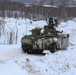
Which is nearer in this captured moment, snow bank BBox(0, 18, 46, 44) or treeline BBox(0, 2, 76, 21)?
snow bank BBox(0, 18, 46, 44)

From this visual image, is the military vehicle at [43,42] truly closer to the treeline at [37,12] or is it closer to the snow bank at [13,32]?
the snow bank at [13,32]

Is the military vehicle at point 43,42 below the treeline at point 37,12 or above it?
above

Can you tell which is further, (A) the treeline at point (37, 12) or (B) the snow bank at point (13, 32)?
(A) the treeline at point (37, 12)

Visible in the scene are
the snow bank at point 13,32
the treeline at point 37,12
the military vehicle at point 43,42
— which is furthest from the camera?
the treeline at point 37,12

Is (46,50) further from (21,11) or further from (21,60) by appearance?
(21,11)

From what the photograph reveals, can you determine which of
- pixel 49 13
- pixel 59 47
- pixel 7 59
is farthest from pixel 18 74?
pixel 49 13

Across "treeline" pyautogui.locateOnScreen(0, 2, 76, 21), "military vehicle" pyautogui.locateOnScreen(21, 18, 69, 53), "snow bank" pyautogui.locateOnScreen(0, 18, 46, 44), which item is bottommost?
"treeline" pyautogui.locateOnScreen(0, 2, 76, 21)

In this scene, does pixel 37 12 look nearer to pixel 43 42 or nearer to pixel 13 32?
pixel 13 32

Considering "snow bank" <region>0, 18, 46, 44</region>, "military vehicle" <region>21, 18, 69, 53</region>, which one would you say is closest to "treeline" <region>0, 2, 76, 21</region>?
"snow bank" <region>0, 18, 46, 44</region>

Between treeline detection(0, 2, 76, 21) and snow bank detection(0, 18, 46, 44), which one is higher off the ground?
snow bank detection(0, 18, 46, 44)

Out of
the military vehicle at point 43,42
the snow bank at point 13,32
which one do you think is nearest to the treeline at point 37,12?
the snow bank at point 13,32

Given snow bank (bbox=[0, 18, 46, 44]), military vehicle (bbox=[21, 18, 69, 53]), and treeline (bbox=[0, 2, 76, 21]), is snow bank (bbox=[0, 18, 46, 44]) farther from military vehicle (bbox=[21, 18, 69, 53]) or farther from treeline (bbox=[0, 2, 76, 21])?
treeline (bbox=[0, 2, 76, 21])

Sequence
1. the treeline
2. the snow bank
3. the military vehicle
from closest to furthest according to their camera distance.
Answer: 1. the military vehicle
2. the snow bank
3. the treeline

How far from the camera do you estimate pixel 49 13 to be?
5597 cm
